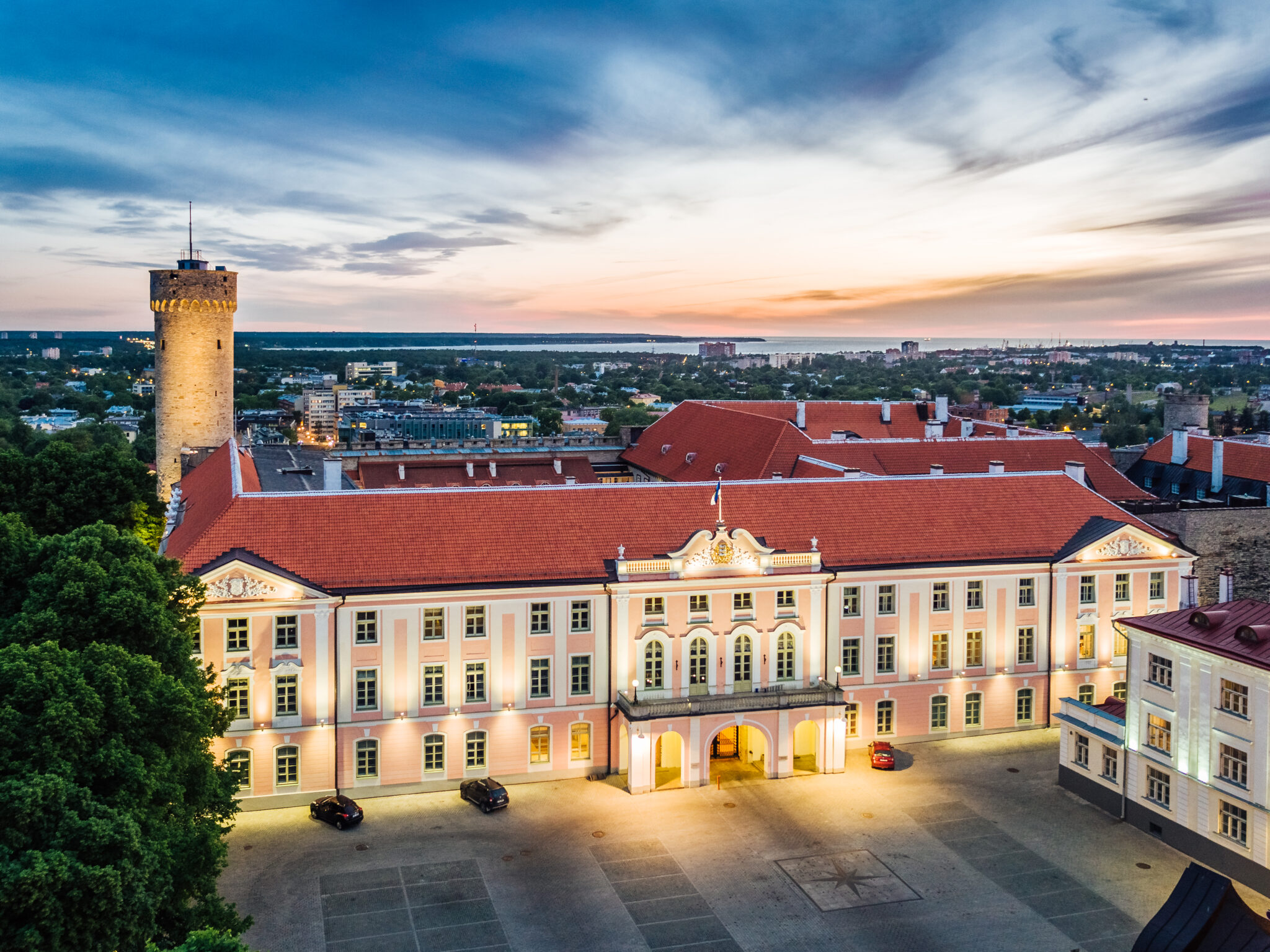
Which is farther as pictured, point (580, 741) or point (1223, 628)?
point (580, 741)

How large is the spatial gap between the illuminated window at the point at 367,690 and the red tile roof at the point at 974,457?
93.2ft

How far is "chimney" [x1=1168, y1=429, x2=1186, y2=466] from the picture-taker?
71.9 m

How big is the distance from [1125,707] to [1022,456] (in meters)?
28.7

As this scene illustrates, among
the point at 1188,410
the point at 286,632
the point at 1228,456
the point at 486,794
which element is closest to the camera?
the point at 486,794

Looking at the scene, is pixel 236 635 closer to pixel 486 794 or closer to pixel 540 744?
pixel 486 794

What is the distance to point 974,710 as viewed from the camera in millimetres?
47812

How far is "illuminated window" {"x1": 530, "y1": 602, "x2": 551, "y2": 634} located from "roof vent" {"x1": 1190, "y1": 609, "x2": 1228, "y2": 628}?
867 inches

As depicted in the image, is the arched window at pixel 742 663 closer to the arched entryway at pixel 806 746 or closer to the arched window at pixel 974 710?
the arched entryway at pixel 806 746

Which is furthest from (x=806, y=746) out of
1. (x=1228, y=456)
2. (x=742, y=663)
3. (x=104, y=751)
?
(x=1228, y=456)

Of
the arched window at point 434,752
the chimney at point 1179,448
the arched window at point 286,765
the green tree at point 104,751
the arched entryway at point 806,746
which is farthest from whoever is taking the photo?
the chimney at point 1179,448

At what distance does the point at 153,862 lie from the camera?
74.6 feet

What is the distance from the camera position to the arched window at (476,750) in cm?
4238

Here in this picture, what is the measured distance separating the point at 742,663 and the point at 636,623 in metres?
4.53

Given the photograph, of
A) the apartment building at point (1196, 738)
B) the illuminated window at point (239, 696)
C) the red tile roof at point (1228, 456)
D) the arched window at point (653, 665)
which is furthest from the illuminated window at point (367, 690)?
the red tile roof at point (1228, 456)
